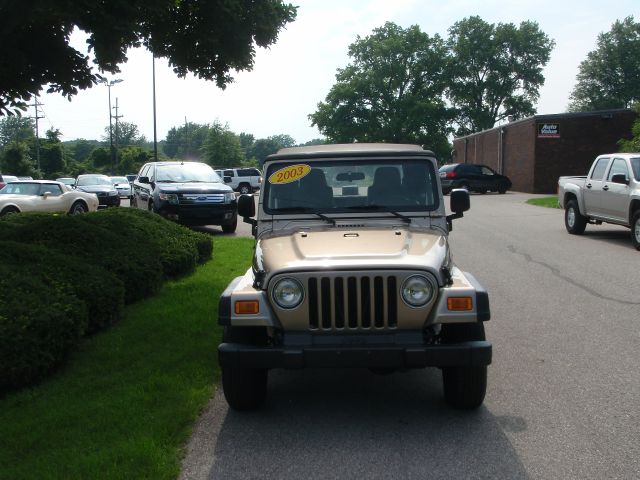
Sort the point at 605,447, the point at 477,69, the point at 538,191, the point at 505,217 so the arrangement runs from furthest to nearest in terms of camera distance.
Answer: the point at 477,69 < the point at 538,191 < the point at 505,217 < the point at 605,447

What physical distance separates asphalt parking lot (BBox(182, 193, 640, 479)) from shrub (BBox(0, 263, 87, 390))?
1.35m

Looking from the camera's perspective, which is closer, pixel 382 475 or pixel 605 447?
pixel 382 475

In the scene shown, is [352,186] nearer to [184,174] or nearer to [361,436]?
[361,436]

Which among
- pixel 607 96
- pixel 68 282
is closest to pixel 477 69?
pixel 607 96

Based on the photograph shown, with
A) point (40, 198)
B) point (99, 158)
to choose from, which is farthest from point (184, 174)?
point (99, 158)

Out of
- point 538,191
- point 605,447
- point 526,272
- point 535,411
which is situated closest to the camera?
point 605,447

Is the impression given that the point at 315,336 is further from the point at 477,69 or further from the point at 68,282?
the point at 477,69

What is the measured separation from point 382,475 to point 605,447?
139 cm

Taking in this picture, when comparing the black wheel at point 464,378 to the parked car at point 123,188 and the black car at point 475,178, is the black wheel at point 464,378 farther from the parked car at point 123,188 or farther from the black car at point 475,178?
the parked car at point 123,188

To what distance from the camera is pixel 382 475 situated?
3.85m

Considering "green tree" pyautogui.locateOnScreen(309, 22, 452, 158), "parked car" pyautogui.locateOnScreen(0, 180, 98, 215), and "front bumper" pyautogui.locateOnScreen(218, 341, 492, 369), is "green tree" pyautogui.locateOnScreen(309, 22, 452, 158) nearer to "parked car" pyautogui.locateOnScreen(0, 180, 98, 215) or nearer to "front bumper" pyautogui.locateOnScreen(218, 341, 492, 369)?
"parked car" pyautogui.locateOnScreen(0, 180, 98, 215)

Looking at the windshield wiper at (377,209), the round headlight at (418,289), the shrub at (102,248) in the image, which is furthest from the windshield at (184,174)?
the round headlight at (418,289)

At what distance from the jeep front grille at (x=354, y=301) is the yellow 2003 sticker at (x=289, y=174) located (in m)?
1.64

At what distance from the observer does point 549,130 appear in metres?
37.1
